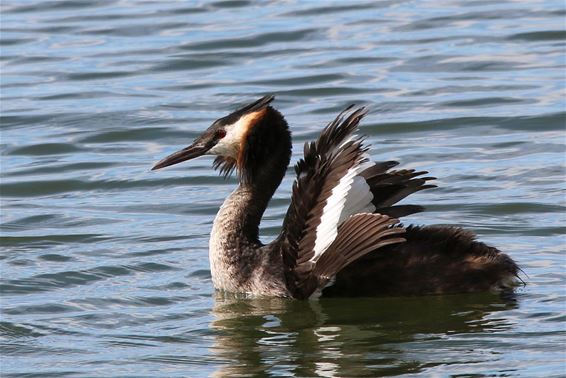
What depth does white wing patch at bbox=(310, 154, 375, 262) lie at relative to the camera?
31.5 ft

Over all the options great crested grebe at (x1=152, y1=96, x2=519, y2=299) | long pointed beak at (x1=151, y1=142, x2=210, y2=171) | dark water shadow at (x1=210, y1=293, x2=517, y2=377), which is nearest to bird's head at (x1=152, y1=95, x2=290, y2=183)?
long pointed beak at (x1=151, y1=142, x2=210, y2=171)

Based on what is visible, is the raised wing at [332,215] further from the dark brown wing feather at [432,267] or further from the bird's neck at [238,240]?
the bird's neck at [238,240]

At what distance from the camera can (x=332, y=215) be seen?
31.5ft

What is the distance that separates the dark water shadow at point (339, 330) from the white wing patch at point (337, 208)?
44cm

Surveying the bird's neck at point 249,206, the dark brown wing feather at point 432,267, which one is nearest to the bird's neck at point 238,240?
the bird's neck at point 249,206

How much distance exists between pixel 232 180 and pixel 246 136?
126 inches

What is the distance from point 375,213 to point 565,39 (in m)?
9.24

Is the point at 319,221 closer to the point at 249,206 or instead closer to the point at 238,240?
the point at 238,240

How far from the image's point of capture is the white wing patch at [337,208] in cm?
961

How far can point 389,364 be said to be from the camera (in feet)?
28.4

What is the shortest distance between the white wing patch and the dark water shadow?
436mm

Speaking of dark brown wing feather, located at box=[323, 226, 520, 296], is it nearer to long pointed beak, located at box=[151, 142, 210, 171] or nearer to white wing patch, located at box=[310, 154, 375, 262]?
white wing patch, located at box=[310, 154, 375, 262]

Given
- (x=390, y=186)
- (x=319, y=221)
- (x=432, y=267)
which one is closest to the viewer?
(x=319, y=221)

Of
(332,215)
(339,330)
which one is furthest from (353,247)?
(339,330)
